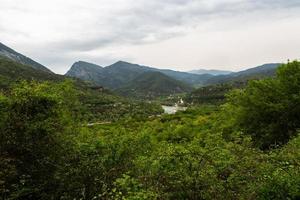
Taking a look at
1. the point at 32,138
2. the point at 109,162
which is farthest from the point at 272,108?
the point at 32,138

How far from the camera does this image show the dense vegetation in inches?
499

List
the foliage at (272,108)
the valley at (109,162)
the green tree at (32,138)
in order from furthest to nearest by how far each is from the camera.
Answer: the foliage at (272,108), the green tree at (32,138), the valley at (109,162)

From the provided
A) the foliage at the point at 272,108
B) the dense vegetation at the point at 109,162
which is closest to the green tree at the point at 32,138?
the dense vegetation at the point at 109,162

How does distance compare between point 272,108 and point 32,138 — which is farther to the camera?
point 272,108

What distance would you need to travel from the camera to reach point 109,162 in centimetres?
1694

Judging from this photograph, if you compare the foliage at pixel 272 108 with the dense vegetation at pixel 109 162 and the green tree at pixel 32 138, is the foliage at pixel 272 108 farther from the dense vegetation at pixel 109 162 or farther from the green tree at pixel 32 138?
the green tree at pixel 32 138

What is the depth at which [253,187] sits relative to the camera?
12.4m

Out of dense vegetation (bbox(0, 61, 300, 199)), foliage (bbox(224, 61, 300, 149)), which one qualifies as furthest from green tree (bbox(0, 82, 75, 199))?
foliage (bbox(224, 61, 300, 149))

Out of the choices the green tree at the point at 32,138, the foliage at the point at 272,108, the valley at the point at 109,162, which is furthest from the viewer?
the foliage at the point at 272,108

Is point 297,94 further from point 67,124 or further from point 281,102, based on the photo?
point 67,124

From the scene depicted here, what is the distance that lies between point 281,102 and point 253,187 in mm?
22132

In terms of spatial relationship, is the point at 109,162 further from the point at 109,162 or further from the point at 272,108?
the point at 272,108

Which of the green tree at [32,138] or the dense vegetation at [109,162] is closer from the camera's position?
the dense vegetation at [109,162]

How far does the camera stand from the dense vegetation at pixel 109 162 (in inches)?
499
